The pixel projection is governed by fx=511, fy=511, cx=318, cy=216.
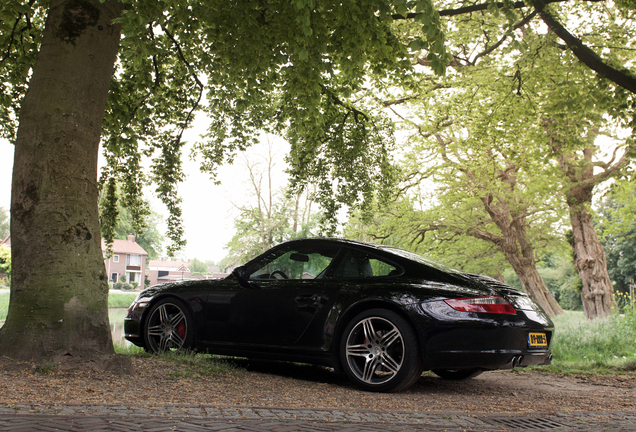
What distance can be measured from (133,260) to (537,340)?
7636 centimetres

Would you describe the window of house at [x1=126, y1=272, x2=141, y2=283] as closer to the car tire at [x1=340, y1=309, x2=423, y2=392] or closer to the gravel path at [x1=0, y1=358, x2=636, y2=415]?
the gravel path at [x1=0, y1=358, x2=636, y2=415]

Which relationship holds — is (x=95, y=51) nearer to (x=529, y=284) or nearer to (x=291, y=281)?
(x=291, y=281)

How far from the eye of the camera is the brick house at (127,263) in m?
72.3

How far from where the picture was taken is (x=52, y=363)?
4371mm

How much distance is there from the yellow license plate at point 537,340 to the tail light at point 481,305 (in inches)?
12.4

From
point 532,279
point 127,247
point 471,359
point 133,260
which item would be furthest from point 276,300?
point 133,260

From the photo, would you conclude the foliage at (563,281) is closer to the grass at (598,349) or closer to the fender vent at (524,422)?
the grass at (598,349)

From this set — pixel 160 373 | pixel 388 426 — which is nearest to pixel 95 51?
pixel 160 373

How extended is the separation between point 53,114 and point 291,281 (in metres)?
2.89

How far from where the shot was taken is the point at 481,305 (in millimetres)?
4566

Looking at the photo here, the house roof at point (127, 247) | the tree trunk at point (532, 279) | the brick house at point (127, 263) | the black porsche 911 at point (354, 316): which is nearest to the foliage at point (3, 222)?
the brick house at point (127, 263)

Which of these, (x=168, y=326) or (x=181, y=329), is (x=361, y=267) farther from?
(x=168, y=326)

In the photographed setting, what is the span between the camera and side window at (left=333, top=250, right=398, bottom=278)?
17.1ft

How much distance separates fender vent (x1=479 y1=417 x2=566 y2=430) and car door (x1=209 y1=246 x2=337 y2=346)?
6.73ft
